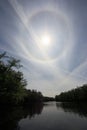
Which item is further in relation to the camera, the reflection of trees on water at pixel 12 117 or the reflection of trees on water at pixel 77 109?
the reflection of trees on water at pixel 77 109

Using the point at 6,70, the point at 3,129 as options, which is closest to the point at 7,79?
the point at 6,70

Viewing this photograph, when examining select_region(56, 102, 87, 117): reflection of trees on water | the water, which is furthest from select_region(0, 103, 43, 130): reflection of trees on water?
select_region(56, 102, 87, 117): reflection of trees on water

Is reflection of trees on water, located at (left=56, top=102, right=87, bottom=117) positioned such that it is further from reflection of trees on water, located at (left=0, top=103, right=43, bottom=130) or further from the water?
reflection of trees on water, located at (left=0, top=103, right=43, bottom=130)

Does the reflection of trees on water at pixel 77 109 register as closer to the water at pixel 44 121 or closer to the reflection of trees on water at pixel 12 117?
the water at pixel 44 121

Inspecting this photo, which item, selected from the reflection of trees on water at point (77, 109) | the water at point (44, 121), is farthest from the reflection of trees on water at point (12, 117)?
the reflection of trees on water at point (77, 109)

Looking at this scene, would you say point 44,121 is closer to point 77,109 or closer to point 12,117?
point 12,117

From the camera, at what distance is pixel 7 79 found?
31641mm

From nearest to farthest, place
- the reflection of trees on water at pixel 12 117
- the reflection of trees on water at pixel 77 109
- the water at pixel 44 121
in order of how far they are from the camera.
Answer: the water at pixel 44 121, the reflection of trees on water at pixel 12 117, the reflection of trees on water at pixel 77 109

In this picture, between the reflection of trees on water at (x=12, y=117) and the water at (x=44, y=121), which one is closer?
the water at (x=44, y=121)

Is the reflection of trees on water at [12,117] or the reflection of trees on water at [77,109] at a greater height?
the reflection of trees on water at [77,109]

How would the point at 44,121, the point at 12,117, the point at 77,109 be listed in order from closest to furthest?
1. the point at 44,121
2. the point at 12,117
3. the point at 77,109

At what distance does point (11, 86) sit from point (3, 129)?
1690 centimetres

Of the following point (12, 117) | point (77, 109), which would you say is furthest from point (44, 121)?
point (77, 109)

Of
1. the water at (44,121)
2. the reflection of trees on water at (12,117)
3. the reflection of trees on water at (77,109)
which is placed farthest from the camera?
the reflection of trees on water at (77,109)
